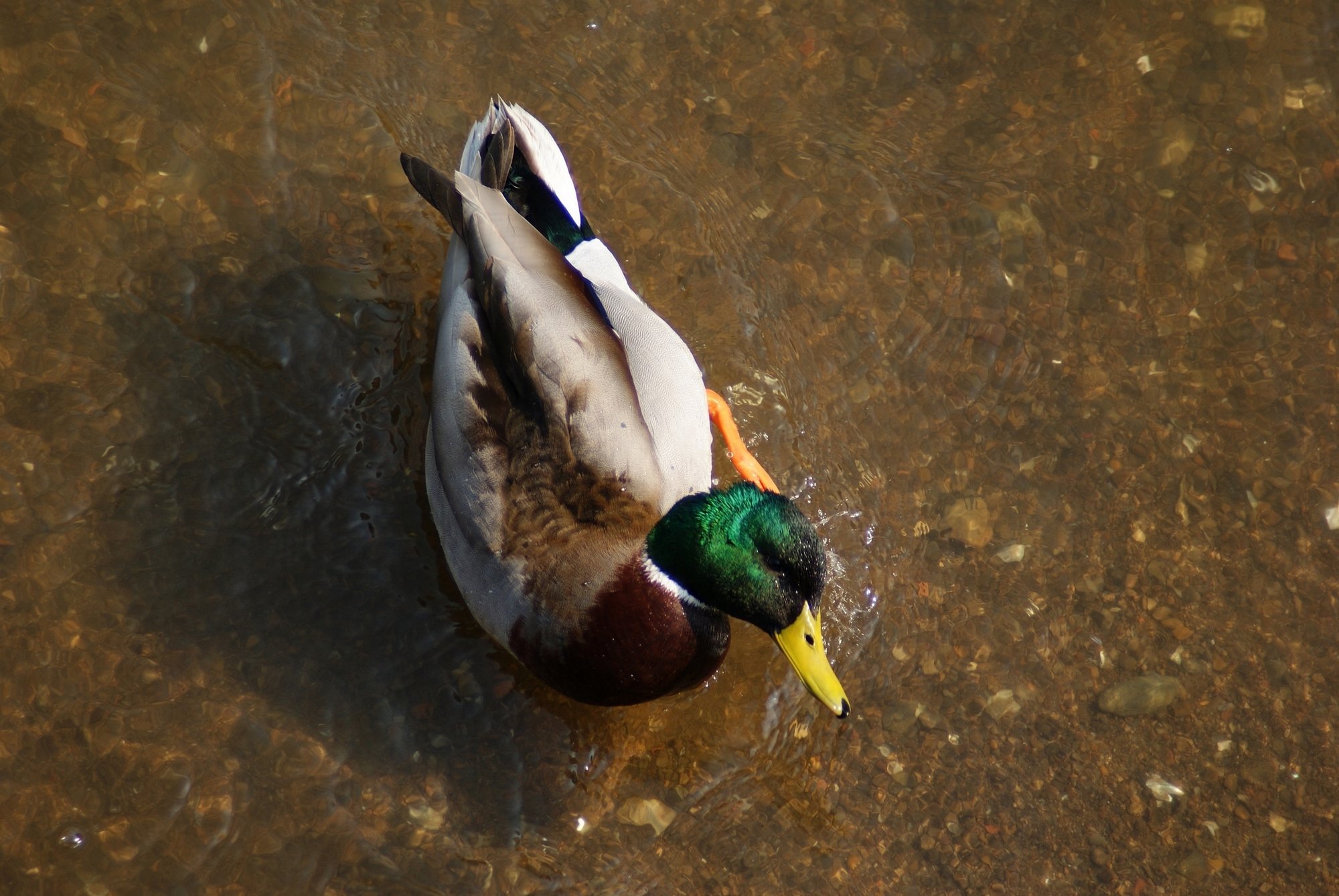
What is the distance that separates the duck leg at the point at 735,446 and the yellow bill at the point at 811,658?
2.84 feet

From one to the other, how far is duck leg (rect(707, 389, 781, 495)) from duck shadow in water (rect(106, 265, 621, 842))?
3.30 feet

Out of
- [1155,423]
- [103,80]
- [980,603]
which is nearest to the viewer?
[980,603]

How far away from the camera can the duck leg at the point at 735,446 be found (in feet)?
13.3

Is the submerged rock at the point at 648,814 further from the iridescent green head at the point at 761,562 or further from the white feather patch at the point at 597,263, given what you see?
the white feather patch at the point at 597,263

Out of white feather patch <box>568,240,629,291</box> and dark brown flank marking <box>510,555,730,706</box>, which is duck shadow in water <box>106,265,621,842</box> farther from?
white feather patch <box>568,240,629,291</box>

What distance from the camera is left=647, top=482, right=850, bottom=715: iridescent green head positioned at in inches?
123

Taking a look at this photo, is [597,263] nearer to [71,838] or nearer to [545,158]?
[545,158]

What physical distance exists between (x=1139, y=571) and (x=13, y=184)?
4.31 m

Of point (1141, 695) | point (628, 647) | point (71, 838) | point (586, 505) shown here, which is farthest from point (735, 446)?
point (71, 838)

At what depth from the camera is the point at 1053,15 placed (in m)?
5.02

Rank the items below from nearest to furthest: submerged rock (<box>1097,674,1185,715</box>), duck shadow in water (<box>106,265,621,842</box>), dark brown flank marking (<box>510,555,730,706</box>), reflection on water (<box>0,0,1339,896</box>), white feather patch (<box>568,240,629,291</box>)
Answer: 1. dark brown flank marking (<box>510,555,730,706</box>)
2. reflection on water (<box>0,0,1339,896</box>)
3. duck shadow in water (<box>106,265,621,842</box>)
4. submerged rock (<box>1097,674,1185,715</box>)
5. white feather patch (<box>568,240,629,291</box>)

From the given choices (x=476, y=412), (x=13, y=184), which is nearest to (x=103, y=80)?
(x=13, y=184)

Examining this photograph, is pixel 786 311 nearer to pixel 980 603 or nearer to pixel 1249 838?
pixel 980 603

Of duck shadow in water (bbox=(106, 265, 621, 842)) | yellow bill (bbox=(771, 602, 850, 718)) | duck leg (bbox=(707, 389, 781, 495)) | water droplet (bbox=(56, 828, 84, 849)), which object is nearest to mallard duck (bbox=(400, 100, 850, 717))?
yellow bill (bbox=(771, 602, 850, 718))
